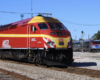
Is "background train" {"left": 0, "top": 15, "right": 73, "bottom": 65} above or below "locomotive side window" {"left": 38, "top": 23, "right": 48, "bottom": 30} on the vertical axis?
below

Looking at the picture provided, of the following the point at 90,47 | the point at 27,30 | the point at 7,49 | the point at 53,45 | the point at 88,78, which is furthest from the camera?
the point at 90,47

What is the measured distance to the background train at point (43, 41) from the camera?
1165 centimetres

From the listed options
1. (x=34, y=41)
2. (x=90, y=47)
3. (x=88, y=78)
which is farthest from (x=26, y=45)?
(x=90, y=47)

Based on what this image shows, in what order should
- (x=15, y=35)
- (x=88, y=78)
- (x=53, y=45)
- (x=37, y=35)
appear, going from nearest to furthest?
(x=88, y=78), (x=53, y=45), (x=37, y=35), (x=15, y=35)

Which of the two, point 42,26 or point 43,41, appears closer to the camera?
point 43,41

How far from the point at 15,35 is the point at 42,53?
3961 millimetres

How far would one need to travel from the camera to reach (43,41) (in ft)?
38.7

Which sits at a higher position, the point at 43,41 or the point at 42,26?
the point at 42,26

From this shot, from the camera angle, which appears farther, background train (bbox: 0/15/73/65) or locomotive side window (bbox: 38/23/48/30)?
locomotive side window (bbox: 38/23/48/30)

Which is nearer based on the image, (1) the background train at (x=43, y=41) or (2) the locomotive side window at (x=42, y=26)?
(1) the background train at (x=43, y=41)

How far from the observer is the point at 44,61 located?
11773 millimetres

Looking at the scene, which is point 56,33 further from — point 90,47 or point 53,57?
point 90,47

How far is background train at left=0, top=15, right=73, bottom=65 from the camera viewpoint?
11.6 meters

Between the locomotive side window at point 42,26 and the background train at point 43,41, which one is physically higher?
the locomotive side window at point 42,26
